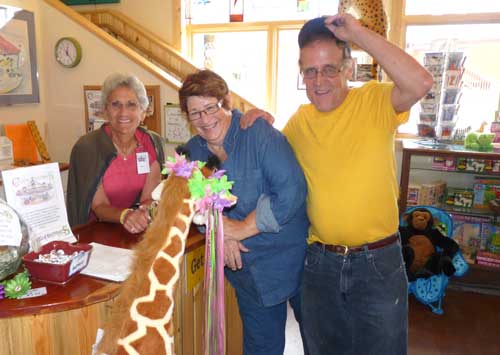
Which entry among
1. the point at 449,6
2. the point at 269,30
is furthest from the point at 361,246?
the point at 269,30

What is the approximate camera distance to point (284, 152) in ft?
4.75

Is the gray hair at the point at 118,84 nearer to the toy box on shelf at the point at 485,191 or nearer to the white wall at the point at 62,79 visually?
the white wall at the point at 62,79

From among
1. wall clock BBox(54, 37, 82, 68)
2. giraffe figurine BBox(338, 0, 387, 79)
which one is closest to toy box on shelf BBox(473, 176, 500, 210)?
giraffe figurine BBox(338, 0, 387, 79)

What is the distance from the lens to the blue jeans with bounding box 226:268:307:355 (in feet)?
5.23

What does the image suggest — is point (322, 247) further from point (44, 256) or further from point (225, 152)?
point (44, 256)

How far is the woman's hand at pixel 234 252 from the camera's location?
1472 mm

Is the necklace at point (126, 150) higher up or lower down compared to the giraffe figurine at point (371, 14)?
lower down

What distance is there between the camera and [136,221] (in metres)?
1.76

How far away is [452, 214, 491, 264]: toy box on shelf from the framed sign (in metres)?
2.47

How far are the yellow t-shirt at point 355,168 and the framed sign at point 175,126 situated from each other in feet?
7.35

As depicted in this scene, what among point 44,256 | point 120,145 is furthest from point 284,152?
point 120,145

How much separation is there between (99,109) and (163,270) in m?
3.25

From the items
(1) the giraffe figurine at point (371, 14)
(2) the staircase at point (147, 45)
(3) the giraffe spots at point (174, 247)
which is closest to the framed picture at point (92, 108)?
(2) the staircase at point (147, 45)

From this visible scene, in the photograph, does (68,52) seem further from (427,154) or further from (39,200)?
(427,154)
